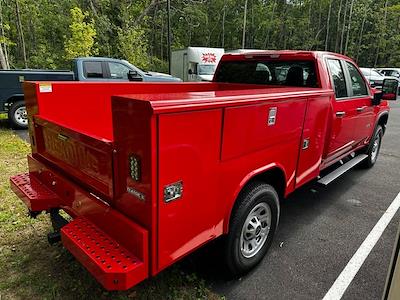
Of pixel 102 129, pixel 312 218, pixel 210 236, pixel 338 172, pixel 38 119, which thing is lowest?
pixel 312 218

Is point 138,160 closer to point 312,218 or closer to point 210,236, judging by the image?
point 210,236

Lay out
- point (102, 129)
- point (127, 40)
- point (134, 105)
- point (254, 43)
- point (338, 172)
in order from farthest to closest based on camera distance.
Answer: point (254, 43)
point (127, 40)
point (338, 172)
point (102, 129)
point (134, 105)

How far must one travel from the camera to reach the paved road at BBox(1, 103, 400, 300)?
2.70 meters

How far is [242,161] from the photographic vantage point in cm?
236

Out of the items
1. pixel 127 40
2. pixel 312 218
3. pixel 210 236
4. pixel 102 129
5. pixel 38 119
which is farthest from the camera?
pixel 127 40

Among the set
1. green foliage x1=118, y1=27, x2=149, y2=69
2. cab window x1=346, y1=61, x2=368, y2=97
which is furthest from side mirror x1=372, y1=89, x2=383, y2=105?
green foliage x1=118, y1=27, x2=149, y2=69

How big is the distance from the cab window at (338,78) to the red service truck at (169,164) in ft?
0.16

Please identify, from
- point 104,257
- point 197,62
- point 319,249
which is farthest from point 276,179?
point 197,62

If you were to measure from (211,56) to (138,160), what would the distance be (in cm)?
1817

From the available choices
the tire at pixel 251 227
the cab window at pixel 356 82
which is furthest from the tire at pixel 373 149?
the tire at pixel 251 227

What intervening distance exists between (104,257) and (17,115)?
775cm

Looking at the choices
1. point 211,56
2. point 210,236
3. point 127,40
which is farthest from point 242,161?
point 127,40

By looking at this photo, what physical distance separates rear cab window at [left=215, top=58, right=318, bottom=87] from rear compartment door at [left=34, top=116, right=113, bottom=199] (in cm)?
272

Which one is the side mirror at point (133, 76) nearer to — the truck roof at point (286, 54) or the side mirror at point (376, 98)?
the truck roof at point (286, 54)
